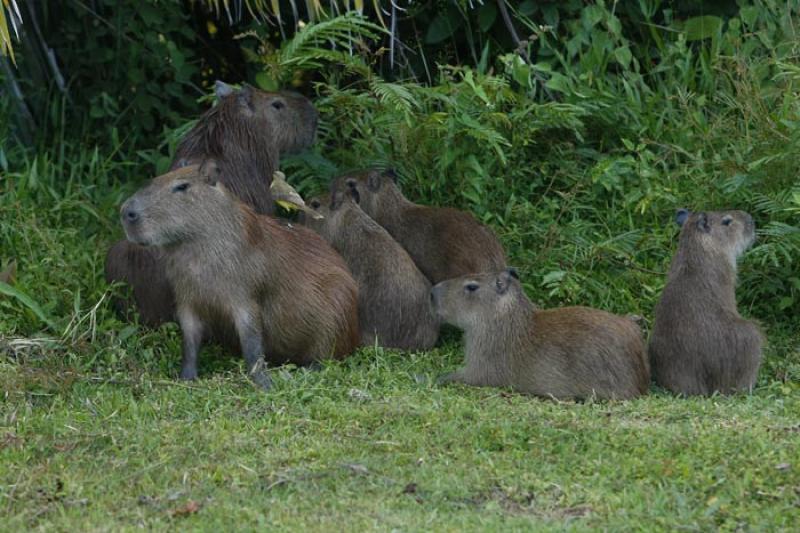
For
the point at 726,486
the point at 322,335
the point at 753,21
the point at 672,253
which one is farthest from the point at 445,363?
the point at 753,21

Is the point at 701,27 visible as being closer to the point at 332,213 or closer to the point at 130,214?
the point at 332,213

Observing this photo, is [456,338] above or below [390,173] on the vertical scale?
below

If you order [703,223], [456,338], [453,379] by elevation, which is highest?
[703,223]

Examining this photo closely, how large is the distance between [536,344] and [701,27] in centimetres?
321

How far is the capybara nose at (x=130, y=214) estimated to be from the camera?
638cm

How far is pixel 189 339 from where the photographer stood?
6.53 m

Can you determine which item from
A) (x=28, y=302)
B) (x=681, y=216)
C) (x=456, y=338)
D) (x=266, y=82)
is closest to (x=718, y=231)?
(x=681, y=216)

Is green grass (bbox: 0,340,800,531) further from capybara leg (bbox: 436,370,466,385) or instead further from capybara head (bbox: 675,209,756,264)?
capybara head (bbox: 675,209,756,264)

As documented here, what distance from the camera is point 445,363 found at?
6.88m

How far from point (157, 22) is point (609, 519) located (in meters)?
5.34

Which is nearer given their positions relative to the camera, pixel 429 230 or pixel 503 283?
pixel 503 283

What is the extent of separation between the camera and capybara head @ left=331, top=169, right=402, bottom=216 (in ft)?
25.2

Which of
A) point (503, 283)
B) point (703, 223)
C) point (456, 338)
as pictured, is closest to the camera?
point (503, 283)

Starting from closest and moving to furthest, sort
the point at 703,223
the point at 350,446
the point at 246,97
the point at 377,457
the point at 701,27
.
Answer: the point at 377,457
the point at 350,446
the point at 703,223
the point at 246,97
the point at 701,27
